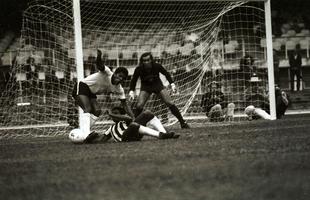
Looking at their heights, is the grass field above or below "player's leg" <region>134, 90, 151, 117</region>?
below

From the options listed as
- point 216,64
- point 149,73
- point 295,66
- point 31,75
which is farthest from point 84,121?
point 295,66

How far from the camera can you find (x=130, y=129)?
1020 cm

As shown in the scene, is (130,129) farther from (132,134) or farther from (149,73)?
(149,73)

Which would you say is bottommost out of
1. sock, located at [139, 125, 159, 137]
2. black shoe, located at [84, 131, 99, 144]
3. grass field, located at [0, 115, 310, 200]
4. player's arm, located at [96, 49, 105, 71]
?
grass field, located at [0, 115, 310, 200]

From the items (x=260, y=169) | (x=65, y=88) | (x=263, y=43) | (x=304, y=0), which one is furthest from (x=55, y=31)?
(x=260, y=169)

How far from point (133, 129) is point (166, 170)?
3.74m

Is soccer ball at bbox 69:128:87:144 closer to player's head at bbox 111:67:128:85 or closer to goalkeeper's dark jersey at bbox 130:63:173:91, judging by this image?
player's head at bbox 111:67:128:85

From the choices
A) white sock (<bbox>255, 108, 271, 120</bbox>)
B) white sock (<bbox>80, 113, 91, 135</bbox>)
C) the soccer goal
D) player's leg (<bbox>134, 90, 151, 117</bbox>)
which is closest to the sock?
player's leg (<bbox>134, 90, 151, 117</bbox>)

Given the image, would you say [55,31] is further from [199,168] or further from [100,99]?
[199,168]

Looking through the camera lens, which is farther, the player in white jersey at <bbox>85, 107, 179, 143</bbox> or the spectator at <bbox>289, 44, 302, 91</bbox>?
the spectator at <bbox>289, 44, 302, 91</bbox>

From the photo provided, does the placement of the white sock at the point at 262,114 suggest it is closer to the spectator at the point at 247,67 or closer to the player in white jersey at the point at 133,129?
the spectator at the point at 247,67

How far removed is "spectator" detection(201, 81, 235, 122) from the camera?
16.5m

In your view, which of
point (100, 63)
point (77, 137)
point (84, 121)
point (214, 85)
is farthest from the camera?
point (214, 85)

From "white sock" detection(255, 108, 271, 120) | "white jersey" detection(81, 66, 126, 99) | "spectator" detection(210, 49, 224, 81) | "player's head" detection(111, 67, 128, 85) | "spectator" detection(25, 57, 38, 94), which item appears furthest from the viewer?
"spectator" detection(210, 49, 224, 81)
